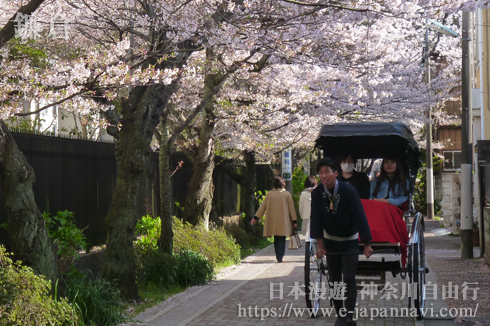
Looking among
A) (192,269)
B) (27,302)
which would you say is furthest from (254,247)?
(27,302)

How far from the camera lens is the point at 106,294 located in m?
8.19

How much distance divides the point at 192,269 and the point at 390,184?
13.4ft

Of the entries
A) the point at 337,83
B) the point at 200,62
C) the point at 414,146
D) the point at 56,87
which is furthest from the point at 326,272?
the point at 337,83

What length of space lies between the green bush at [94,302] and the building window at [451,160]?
123 feet

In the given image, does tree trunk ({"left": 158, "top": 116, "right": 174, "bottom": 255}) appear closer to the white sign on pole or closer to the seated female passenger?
the seated female passenger

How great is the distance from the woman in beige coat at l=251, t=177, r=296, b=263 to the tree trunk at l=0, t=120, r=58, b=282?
25.1ft

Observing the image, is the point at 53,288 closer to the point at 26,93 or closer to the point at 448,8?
the point at 26,93

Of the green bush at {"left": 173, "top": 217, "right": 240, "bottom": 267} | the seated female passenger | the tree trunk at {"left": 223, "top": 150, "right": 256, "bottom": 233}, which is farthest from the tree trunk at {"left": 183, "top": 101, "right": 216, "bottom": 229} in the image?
the seated female passenger

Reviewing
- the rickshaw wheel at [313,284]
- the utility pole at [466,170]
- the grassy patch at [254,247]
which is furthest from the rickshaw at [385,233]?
the grassy patch at [254,247]

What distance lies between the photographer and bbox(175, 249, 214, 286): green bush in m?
11.2

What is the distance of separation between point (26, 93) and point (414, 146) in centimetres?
556

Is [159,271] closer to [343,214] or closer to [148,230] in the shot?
[148,230]

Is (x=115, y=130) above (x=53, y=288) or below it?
above

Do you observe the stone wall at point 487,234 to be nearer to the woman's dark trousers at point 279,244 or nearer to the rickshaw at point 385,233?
the rickshaw at point 385,233
